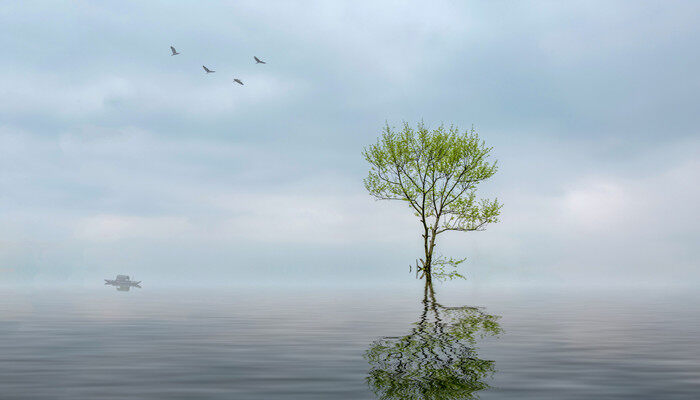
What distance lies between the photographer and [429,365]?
13930mm

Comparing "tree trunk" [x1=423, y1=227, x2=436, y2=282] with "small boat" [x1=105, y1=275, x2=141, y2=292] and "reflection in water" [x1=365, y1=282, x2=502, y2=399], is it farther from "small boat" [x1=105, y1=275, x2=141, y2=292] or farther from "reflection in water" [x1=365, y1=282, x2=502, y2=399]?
"small boat" [x1=105, y1=275, x2=141, y2=292]

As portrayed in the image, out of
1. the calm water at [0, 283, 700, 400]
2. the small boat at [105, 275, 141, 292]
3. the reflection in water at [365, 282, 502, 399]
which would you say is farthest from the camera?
the small boat at [105, 275, 141, 292]

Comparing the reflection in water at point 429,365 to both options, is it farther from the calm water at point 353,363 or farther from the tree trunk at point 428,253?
the tree trunk at point 428,253

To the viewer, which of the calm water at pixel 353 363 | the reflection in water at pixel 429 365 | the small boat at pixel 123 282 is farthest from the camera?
the small boat at pixel 123 282

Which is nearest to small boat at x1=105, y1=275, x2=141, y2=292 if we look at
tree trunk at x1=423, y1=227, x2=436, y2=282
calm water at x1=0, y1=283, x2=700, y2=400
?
tree trunk at x1=423, y1=227, x2=436, y2=282

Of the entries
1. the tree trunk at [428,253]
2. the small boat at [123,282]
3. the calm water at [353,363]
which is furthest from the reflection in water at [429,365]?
the small boat at [123,282]

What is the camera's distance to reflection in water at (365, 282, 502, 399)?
10992 millimetres

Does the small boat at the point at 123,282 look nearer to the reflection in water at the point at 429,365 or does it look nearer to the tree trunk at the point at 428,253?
the tree trunk at the point at 428,253

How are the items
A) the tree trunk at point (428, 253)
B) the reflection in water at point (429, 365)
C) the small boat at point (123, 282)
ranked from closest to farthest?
the reflection in water at point (429, 365) → the tree trunk at point (428, 253) → the small boat at point (123, 282)

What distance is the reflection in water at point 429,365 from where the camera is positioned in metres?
11.0

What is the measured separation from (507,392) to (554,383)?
5.59ft

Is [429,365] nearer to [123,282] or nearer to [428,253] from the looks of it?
[428,253]

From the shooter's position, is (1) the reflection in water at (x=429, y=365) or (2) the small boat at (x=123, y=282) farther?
(2) the small boat at (x=123, y=282)

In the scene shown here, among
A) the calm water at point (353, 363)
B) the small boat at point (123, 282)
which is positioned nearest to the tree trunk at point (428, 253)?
the calm water at point (353, 363)
